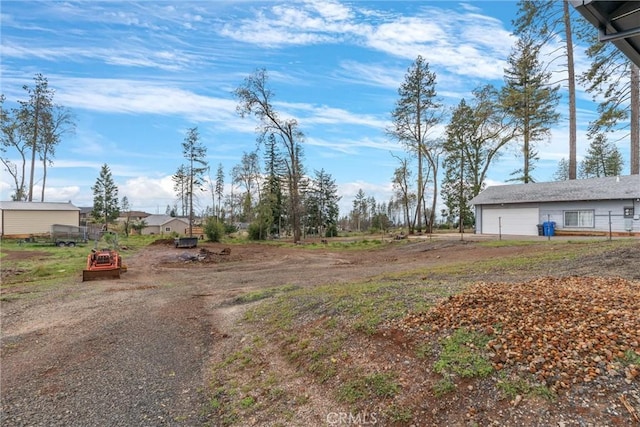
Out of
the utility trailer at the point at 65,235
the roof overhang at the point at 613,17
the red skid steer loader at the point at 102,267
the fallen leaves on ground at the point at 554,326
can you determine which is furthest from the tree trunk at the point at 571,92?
the utility trailer at the point at 65,235

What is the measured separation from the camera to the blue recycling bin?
2009 centimetres

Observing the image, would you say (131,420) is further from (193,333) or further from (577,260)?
(577,260)

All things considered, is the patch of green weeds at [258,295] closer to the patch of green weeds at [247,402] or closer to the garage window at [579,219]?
the patch of green weeds at [247,402]

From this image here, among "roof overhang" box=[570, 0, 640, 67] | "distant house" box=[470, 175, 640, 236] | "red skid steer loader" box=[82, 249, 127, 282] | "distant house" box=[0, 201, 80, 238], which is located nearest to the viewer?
"roof overhang" box=[570, 0, 640, 67]

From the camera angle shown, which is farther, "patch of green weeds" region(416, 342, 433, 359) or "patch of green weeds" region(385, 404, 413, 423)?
"patch of green weeds" region(416, 342, 433, 359)

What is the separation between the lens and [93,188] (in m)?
51.2

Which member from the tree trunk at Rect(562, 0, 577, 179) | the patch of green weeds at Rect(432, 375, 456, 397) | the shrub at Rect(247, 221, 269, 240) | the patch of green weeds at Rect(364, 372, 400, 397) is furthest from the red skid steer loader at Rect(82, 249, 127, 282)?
the tree trunk at Rect(562, 0, 577, 179)

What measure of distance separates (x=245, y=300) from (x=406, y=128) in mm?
24614

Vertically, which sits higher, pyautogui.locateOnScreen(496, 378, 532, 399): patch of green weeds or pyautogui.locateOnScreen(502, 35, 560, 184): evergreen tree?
pyautogui.locateOnScreen(502, 35, 560, 184): evergreen tree

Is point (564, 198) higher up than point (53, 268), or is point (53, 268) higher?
point (564, 198)

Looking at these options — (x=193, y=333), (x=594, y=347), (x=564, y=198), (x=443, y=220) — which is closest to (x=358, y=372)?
(x=594, y=347)

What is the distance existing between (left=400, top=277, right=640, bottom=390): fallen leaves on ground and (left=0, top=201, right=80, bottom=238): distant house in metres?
33.4

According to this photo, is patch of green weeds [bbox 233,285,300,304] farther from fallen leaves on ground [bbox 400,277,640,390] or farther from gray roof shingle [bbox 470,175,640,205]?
gray roof shingle [bbox 470,175,640,205]

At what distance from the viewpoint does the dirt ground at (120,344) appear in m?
3.57
